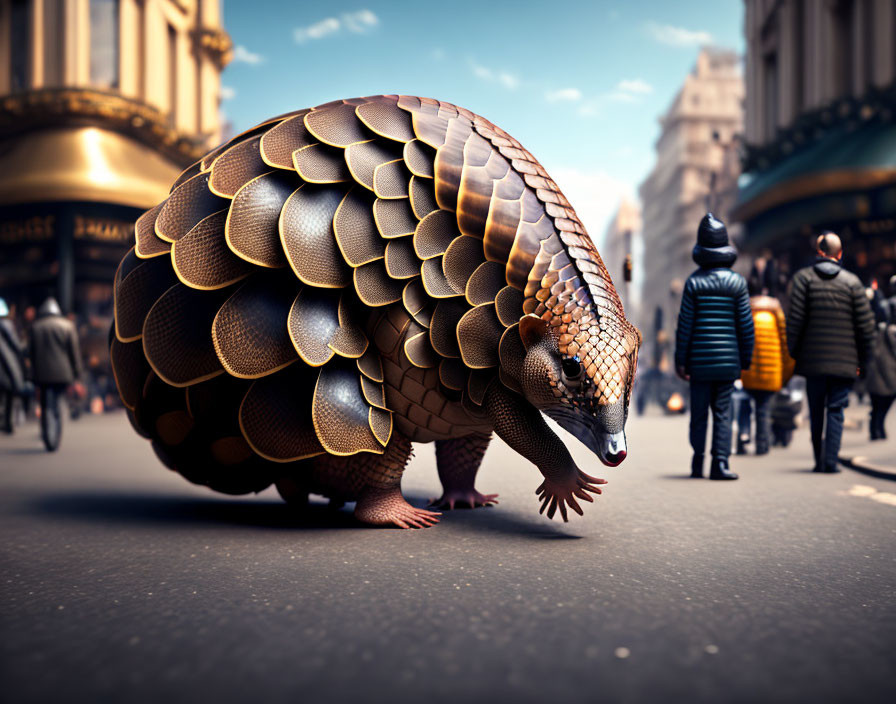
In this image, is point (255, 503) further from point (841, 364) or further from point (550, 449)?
point (841, 364)

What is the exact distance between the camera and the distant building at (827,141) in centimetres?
1633

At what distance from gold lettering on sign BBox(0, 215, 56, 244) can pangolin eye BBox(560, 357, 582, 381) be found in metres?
18.6

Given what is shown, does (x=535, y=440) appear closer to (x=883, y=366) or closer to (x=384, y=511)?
(x=384, y=511)

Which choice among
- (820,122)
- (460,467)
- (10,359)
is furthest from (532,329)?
(820,122)

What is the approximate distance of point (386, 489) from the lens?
13.5ft

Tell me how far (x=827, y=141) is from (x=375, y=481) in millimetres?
17319

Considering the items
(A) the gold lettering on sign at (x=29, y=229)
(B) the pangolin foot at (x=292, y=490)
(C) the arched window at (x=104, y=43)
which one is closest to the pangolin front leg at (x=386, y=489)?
(B) the pangolin foot at (x=292, y=490)

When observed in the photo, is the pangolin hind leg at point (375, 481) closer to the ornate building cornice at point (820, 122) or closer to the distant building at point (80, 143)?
the distant building at point (80, 143)

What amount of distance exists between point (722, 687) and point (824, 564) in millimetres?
1634

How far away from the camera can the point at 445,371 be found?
3875 millimetres

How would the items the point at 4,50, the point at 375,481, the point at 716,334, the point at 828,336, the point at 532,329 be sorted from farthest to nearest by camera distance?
1. the point at 4,50
2. the point at 828,336
3. the point at 716,334
4. the point at 375,481
5. the point at 532,329

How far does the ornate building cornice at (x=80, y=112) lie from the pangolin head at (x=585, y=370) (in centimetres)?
1813

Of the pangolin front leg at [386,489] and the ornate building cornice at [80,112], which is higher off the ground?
the ornate building cornice at [80,112]

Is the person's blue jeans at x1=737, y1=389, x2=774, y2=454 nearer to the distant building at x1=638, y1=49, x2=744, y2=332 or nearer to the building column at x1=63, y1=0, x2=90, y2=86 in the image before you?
the building column at x1=63, y1=0, x2=90, y2=86
